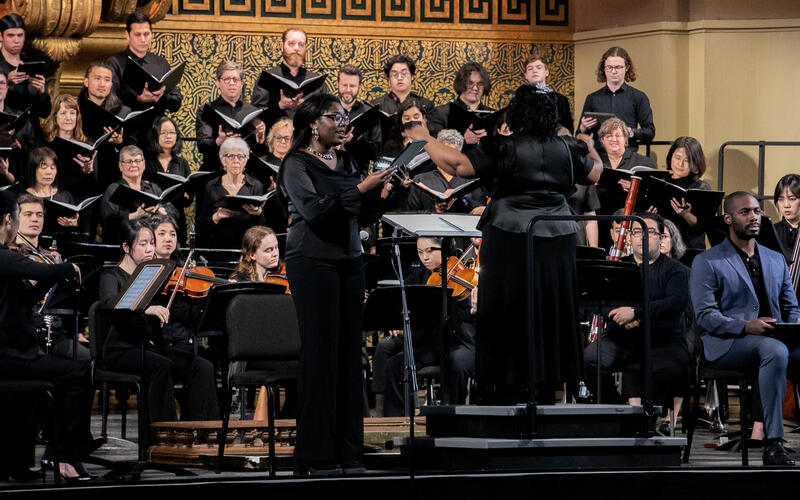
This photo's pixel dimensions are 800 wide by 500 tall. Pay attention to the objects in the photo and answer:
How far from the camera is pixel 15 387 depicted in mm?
5688

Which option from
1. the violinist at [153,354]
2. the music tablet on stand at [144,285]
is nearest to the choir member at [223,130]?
the violinist at [153,354]

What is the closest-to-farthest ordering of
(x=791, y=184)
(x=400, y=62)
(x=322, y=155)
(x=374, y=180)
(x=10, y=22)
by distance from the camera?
(x=374, y=180)
(x=322, y=155)
(x=791, y=184)
(x=10, y=22)
(x=400, y=62)

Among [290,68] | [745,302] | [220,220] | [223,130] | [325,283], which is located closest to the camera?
[325,283]

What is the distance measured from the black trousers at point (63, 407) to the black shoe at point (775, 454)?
2.96 metres

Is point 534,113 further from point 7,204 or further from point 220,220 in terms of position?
point 220,220

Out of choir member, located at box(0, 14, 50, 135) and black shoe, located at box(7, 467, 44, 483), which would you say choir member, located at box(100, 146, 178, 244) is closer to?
choir member, located at box(0, 14, 50, 135)

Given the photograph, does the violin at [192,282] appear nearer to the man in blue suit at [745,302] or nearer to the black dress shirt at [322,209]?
the black dress shirt at [322,209]

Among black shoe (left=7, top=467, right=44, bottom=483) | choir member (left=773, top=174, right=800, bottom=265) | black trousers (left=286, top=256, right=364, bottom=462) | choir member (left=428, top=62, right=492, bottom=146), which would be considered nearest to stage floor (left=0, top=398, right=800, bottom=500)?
black trousers (left=286, top=256, right=364, bottom=462)

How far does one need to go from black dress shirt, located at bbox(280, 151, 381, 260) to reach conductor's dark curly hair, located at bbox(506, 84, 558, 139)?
666 millimetres

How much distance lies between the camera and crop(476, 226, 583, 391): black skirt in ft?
18.3

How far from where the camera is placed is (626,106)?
985 cm

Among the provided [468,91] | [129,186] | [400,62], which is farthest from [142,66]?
[468,91]

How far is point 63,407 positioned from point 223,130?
3.15 metres

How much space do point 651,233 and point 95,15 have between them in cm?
406
